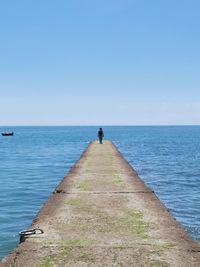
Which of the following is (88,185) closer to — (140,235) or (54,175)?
(140,235)

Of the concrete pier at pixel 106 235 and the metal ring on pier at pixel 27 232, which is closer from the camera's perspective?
the concrete pier at pixel 106 235

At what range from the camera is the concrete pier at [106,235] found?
602 cm

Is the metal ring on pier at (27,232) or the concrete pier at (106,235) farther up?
the metal ring on pier at (27,232)

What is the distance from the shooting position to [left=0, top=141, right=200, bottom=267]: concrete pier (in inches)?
237

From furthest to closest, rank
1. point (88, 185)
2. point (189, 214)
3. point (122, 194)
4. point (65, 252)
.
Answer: point (189, 214) → point (88, 185) → point (122, 194) → point (65, 252)

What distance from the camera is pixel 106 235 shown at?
7.17 metres

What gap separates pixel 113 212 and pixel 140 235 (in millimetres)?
1857

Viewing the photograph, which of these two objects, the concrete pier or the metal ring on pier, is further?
the metal ring on pier

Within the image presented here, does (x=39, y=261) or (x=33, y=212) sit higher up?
(x=39, y=261)

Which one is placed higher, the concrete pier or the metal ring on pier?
the metal ring on pier

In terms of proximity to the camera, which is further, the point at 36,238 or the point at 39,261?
the point at 36,238

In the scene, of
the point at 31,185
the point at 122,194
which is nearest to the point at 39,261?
the point at 122,194

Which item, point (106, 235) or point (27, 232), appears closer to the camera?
point (106, 235)

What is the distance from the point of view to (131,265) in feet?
18.9
